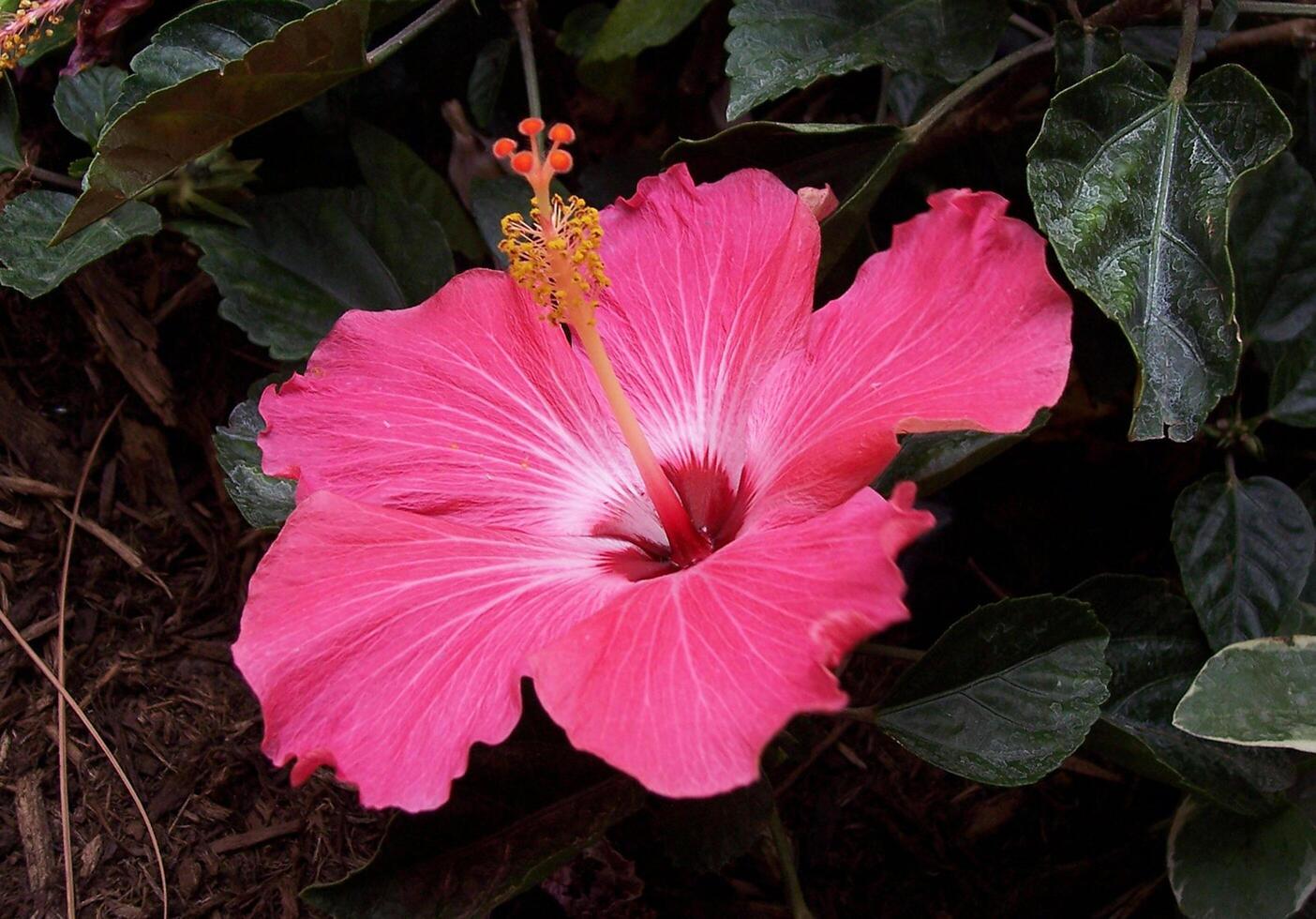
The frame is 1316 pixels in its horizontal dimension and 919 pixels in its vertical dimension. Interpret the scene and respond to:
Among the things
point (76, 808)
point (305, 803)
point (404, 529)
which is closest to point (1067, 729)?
point (404, 529)

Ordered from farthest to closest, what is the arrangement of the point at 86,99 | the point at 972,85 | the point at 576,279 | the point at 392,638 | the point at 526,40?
1. the point at 526,40
2. the point at 86,99
3. the point at 972,85
4. the point at 576,279
5. the point at 392,638

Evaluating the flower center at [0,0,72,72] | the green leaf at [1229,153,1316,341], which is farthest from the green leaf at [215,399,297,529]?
the green leaf at [1229,153,1316,341]

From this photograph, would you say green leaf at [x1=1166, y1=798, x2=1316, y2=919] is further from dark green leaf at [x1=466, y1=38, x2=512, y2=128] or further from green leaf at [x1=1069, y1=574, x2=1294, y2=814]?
dark green leaf at [x1=466, y1=38, x2=512, y2=128]

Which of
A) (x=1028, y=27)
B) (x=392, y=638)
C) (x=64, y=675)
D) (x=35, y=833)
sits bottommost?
(x=35, y=833)

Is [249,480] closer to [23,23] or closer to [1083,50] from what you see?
[23,23]

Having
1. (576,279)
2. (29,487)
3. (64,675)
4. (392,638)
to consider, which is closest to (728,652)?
(392,638)

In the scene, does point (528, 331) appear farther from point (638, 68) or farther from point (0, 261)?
point (638, 68)
